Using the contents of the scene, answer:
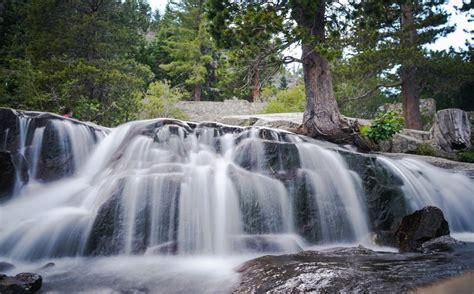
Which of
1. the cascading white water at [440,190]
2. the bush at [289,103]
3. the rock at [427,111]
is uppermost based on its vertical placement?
the bush at [289,103]

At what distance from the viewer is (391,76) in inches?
819

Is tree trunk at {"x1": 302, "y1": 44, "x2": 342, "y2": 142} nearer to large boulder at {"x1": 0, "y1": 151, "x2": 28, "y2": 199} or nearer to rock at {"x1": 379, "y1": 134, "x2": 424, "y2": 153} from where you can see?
rock at {"x1": 379, "y1": 134, "x2": 424, "y2": 153}

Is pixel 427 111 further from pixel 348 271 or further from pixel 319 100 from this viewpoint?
pixel 348 271

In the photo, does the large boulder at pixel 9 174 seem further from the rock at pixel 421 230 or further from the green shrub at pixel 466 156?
the green shrub at pixel 466 156

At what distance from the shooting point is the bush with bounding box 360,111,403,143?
10992 mm

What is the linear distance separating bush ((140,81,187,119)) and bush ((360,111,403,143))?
12.2 m

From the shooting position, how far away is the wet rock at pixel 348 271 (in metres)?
3.64

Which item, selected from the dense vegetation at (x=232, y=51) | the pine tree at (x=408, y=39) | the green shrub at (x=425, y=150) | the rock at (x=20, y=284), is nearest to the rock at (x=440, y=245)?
the dense vegetation at (x=232, y=51)

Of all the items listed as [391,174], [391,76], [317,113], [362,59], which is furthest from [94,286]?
[391,76]

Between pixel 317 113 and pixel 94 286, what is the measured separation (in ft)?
25.4

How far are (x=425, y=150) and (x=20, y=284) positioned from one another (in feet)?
Result: 38.0

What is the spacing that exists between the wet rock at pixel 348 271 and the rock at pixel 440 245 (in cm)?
20

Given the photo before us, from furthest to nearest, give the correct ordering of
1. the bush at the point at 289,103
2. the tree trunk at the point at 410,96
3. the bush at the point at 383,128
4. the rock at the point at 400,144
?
the bush at the point at 289,103
the tree trunk at the point at 410,96
the rock at the point at 400,144
the bush at the point at 383,128

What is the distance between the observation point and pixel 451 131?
40.7 feet
